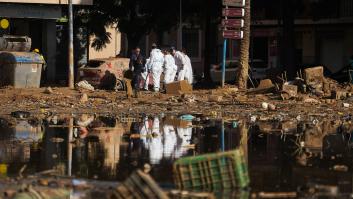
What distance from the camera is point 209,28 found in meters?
39.3

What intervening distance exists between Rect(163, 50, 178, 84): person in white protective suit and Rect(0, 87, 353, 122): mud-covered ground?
9.94 feet

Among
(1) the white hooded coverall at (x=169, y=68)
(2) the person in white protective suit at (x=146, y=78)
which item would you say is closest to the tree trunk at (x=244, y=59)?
(1) the white hooded coverall at (x=169, y=68)

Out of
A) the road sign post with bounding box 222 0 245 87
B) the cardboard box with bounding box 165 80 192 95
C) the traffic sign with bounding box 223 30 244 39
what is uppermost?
the road sign post with bounding box 222 0 245 87

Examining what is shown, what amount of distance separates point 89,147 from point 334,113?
10177 mm

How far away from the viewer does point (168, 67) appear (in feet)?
102

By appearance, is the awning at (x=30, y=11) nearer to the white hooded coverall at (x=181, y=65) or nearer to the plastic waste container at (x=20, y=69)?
the plastic waste container at (x=20, y=69)

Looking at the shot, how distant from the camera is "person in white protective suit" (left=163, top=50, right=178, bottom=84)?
31172mm

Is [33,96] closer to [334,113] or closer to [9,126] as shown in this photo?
[9,126]

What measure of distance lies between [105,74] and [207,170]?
23590 millimetres

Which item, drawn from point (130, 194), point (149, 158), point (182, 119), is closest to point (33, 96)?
point (182, 119)

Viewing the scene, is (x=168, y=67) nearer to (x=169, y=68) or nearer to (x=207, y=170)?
(x=169, y=68)

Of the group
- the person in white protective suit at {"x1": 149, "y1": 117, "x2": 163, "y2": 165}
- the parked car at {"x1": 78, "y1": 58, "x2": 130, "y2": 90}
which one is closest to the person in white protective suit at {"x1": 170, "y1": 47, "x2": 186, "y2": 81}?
the parked car at {"x1": 78, "y1": 58, "x2": 130, "y2": 90}

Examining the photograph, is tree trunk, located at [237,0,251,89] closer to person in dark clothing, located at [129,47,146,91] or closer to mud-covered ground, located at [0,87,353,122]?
mud-covered ground, located at [0,87,353,122]

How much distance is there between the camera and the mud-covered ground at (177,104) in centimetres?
2256
